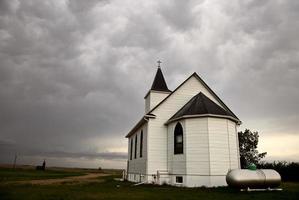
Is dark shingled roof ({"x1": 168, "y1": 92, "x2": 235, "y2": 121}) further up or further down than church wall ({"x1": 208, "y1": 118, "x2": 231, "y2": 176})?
further up

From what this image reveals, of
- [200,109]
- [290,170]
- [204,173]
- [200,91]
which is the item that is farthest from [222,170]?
[290,170]

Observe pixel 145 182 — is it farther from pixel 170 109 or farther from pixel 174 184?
pixel 170 109

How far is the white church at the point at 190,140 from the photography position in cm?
2069

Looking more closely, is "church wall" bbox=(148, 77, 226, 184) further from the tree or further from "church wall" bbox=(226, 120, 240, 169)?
the tree

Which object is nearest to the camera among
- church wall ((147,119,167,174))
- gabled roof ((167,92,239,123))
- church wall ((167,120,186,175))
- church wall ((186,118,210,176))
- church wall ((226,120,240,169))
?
church wall ((186,118,210,176))

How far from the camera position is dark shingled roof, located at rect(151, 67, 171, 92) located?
98.1 feet

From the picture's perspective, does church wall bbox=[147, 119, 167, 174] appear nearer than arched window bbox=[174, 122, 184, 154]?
No

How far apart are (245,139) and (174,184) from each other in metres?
Answer: 24.7

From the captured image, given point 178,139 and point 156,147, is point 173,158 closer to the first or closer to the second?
point 178,139

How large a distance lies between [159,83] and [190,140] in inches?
410

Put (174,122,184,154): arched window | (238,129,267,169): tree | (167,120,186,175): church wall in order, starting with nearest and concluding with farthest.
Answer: (167,120,186,175): church wall
(174,122,184,154): arched window
(238,129,267,169): tree

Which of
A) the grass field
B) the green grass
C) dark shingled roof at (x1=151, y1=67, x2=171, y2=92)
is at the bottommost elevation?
the grass field

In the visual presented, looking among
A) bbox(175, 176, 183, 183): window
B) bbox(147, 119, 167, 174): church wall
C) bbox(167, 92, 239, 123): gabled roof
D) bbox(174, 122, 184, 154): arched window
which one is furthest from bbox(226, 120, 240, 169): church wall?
bbox(147, 119, 167, 174): church wall

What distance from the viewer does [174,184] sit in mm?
22078
